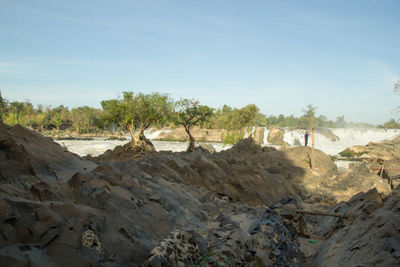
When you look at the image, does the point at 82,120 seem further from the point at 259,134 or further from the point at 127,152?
the point at 127,152

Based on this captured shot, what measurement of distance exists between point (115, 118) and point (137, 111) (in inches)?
78.9

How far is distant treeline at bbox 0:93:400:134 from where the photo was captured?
79.4 feet

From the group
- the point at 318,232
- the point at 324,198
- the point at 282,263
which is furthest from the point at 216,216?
the point at 324,198

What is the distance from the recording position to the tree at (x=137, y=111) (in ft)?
76.8

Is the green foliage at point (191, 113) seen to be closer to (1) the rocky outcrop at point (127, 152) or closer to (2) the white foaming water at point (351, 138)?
(1) the rocky outcrop at point (127, 152)

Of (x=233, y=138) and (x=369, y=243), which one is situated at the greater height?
(x=233, y=138)

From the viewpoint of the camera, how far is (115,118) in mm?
23844


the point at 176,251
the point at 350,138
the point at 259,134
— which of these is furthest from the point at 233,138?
the point at 176,251

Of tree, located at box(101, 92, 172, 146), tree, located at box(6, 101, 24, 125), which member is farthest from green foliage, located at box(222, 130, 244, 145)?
tree, located at box(6, 101, 24, 125)

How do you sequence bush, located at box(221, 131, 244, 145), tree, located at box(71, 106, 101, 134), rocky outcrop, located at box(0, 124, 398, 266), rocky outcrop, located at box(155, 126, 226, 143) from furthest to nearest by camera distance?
tree, located at box(71, 106, 101, 134) < rocky outcrop, located at box(155, 126, 226, 143) < bush, located at box(221, 131, 244, 145) < rocky outcrop, located at box(0, 124, 398, 266)

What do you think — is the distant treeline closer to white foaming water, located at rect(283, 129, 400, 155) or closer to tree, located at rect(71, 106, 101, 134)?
tree, located at rect(71, 106, 101, 134)

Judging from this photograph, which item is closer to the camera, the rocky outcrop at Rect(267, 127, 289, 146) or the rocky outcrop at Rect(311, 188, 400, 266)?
the rocky outcrop at Rect(311, 188, 400, 266)

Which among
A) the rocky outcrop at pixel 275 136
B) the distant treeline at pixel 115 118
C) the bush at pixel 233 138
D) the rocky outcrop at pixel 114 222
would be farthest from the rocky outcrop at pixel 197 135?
the rocky outcrop at pixel 114 222

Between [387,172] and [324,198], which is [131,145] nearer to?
[324,198]
